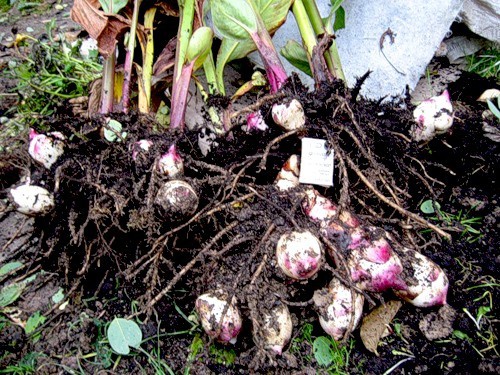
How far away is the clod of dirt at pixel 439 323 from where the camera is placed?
1108 mm

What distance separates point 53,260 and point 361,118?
0.98 meters

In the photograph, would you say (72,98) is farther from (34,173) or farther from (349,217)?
(349,217)

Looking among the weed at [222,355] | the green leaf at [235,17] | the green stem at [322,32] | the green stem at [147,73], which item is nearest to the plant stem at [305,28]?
the green stem at [322,32]

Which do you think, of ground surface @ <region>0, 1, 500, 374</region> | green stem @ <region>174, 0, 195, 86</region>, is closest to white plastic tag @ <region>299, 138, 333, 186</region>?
ground surface @ <region>0, 1, 500, 374</region>

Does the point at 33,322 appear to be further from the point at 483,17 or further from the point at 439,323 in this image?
the point at 483,17

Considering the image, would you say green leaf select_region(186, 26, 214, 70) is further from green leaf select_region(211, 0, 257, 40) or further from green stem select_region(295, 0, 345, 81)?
green stem select_region(295, 0, 345, 81)

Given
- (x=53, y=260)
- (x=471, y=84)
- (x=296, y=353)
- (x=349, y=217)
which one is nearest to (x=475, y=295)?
(x=349, y=217)

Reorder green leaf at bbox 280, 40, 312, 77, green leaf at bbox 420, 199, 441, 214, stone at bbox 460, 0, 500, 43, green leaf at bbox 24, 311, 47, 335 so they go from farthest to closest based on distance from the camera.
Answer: stone at bbox 460, 0, 500, 43
green leaf at bbox 280, 40, 312, 77
green leaf at bbox 420, 199, 441, 214
green leaf at bbox 24, 311, 47, 335

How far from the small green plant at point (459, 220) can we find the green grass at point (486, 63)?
0.71 metres

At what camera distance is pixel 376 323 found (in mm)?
1130

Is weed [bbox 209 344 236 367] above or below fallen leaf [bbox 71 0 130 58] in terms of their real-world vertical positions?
below

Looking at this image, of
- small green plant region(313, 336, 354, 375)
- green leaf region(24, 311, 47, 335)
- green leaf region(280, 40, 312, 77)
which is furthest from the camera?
green leaf region(280, 40, 312, 77)

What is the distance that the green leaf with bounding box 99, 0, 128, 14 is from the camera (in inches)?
56.7

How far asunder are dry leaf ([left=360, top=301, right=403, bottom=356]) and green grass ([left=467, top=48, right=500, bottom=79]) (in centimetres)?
111
